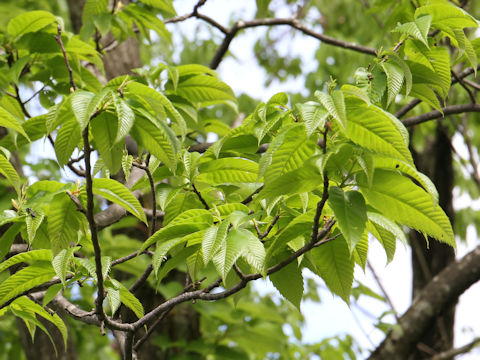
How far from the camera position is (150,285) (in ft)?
11.5

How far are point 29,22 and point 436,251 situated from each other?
4.05 metres

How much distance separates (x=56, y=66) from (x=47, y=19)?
0.93 feet

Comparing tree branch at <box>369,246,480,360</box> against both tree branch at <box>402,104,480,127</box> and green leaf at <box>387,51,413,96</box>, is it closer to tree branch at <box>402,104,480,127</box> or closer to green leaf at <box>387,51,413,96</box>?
A: tree branch at <box>402,104,480,127</box>

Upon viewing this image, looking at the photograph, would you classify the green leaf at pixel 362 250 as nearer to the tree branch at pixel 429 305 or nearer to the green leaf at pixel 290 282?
the green leaf at pixel 290 282

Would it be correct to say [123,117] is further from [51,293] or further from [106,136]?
[51,293]

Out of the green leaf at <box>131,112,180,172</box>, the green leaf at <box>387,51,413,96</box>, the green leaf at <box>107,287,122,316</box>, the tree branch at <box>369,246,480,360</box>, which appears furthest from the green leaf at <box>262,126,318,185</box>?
the tree branch at <box>369,246,480,360</box>

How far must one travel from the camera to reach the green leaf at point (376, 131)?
1.18 meters

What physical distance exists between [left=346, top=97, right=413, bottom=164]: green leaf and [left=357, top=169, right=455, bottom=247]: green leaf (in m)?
0.05

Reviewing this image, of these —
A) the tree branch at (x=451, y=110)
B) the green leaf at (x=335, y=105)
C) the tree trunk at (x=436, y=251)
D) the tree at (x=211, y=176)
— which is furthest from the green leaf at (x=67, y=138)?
the tree trunk at (x=436, y=251)

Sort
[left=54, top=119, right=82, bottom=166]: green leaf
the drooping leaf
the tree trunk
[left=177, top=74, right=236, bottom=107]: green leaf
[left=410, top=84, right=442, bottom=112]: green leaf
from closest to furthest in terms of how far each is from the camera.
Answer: the drooping leaf
[left=54, top=119, right=82, bottom=166]: green leaf
[left=410, top=84, right=442, bottom=112]: green leaf
[left=177, top=74, right=236, bottom=107]: green leaf
the tree trunk

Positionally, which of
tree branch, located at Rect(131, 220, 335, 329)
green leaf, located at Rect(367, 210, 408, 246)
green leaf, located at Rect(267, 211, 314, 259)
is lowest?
green leaf, located at Rect(367, 210, 408, 246)

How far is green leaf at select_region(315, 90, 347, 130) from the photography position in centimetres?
109

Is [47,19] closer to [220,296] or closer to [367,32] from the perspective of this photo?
[220,296]

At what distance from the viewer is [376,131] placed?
1188mm
